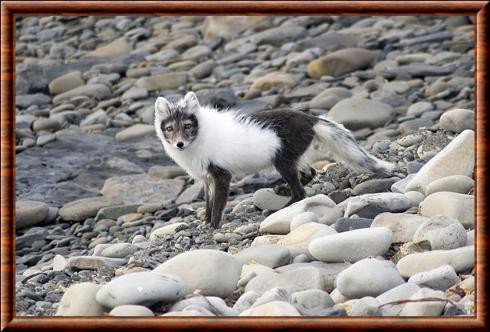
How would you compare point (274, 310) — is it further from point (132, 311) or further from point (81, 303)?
point (81, 303)

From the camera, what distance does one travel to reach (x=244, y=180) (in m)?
9.57

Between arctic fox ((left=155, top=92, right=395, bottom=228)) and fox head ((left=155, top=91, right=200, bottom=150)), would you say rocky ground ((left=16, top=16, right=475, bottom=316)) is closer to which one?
arctic fox ((left=155, top=92, right=395, bottom=228))

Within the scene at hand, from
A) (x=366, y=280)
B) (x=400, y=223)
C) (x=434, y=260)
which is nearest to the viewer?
(x=366, y=280)

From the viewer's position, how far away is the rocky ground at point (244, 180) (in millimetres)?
4730

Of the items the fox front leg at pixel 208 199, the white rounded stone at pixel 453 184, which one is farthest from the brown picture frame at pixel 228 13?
the fox front leg at pixel 208 199

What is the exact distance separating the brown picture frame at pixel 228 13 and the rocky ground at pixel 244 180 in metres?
0.30

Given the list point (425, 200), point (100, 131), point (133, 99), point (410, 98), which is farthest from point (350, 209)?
point (133, 99)

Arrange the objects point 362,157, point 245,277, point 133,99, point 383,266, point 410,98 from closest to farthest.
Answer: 1. point 383,266
2. point 245,277
3. point 362,157
4. point 410,98
5. point 133,99

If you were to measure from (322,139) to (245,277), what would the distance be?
2721 millimetres

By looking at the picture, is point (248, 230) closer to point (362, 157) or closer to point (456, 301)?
point (362, 157)

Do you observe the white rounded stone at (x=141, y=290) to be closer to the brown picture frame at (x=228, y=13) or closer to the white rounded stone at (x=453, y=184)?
the brown picture frame at (x=228, y=13)

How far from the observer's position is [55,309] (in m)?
5.07

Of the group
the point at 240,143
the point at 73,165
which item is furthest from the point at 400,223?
the point at 73,165

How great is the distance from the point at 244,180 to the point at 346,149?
223 centimetres
